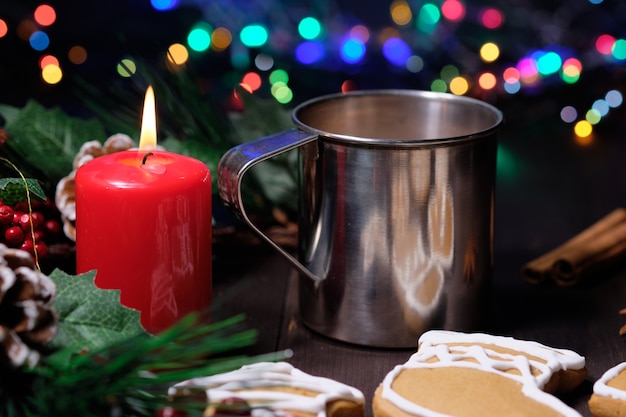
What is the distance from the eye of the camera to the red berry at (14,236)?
2.86 feet

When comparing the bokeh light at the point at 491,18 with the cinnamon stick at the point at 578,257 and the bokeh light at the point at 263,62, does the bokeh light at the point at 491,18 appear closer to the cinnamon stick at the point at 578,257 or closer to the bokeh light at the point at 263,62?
the bokeh light at the point at 263,62

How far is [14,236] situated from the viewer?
873mm

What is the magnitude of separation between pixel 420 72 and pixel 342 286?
101 cm

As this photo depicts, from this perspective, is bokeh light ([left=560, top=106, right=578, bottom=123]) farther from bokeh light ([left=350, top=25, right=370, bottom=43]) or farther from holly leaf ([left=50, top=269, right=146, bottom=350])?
holly leaf ([left=50, top=269, right=146, bottom=350])

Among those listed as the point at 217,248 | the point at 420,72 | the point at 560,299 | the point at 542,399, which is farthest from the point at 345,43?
the point at 542,399

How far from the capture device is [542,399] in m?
0.77

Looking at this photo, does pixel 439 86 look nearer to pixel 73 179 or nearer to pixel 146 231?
pixel 73 179

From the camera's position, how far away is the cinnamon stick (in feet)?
3.69

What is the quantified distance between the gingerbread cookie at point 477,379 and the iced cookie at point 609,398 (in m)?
0.04

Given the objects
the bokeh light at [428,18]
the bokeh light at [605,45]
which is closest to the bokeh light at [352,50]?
the bokeh light at [428,18]

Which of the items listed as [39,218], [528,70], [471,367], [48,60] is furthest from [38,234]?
[48,60]

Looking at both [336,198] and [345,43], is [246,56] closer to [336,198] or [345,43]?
[345,43]

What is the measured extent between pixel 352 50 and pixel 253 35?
196 millimetres

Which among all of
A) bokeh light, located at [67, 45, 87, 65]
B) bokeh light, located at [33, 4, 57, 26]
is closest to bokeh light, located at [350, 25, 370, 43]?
bokeh light, located at [67, 45, 87, 65]
